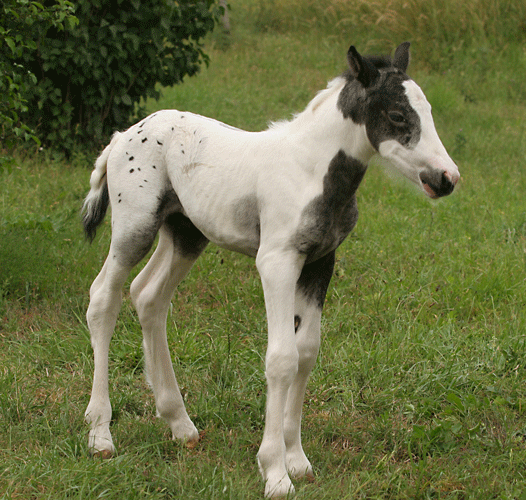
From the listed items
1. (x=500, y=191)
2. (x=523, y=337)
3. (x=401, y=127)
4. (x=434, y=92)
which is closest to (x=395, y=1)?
(x=434, y=92)

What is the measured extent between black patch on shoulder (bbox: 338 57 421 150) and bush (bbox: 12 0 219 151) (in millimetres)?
4515

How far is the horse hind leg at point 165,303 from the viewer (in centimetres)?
328

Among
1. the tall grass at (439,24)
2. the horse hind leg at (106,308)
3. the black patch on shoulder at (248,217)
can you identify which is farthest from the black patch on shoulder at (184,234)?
the tall grass at (439,24)

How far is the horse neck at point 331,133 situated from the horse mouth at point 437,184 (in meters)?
0.29

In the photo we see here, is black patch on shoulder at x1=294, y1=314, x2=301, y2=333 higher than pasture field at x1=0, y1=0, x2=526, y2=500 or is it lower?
higher

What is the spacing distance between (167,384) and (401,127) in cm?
170

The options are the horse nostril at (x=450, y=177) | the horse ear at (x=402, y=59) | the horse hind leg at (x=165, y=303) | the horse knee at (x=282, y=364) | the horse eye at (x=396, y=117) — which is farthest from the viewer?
the horse hind leg at (x=165, y=303)

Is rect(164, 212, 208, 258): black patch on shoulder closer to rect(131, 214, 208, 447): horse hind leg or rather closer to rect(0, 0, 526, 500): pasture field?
rect(131, 214, 208, 447): horse hind leg

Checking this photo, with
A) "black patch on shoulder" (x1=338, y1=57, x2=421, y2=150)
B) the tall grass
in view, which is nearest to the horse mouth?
"black patch on shoulder" (x1=338, y1=57, x2=421, y2=150)

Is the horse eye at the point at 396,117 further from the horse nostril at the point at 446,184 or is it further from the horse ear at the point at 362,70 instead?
the horse nostril at the point at 446,184

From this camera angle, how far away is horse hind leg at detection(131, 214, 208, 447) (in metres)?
3.28

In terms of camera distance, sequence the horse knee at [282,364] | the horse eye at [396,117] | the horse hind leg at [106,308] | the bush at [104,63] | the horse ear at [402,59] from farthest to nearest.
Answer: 1. the bush at [104,63]
2. the horse hind leg at [106,308]
3. the horse ear at [402,59]
4. the horse knee at [282,364]
5. the horse eye at [396,117]

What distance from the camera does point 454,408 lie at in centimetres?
342

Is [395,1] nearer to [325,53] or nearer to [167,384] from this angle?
[325,53]
